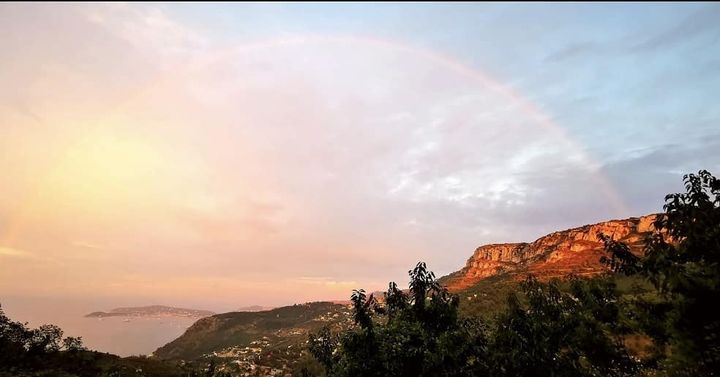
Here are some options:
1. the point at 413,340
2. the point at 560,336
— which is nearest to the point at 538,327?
the point at 413,340

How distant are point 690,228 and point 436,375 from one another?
10849 millimetres

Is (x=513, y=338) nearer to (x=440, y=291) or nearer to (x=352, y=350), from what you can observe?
(x=440, y=291)

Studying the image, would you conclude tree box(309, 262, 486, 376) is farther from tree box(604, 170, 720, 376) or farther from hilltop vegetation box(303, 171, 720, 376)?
tree box(604, 170, 720, 376)

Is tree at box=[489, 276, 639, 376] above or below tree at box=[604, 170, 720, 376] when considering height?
below

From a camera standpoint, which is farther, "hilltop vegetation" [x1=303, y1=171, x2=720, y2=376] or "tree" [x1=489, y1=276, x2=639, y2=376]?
"tree" [x1=489, y1=276, x2=639, y2=376]

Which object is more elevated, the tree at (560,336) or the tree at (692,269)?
the tree at (692,269)

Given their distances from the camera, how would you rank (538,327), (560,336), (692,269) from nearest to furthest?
(692,269) < (538,327) < (560,336)

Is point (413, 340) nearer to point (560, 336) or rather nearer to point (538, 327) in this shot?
point (538, 327)

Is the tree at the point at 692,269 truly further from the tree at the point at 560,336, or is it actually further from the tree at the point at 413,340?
the tree at the point at 413,340

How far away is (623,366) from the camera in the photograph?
104 feet

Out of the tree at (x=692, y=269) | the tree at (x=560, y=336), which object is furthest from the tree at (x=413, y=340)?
the tree at (x=692, y=269)

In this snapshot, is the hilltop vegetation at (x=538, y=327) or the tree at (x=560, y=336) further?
the tree at (x=560, y=336)

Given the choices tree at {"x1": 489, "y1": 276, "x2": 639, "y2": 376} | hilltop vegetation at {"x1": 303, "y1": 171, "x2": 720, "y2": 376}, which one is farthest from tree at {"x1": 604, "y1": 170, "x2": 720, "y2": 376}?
tree at {"x1": 489, "y1": 276, "x2": 639, "y2": 376}

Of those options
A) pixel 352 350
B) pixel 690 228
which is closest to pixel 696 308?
pixel 690 228
